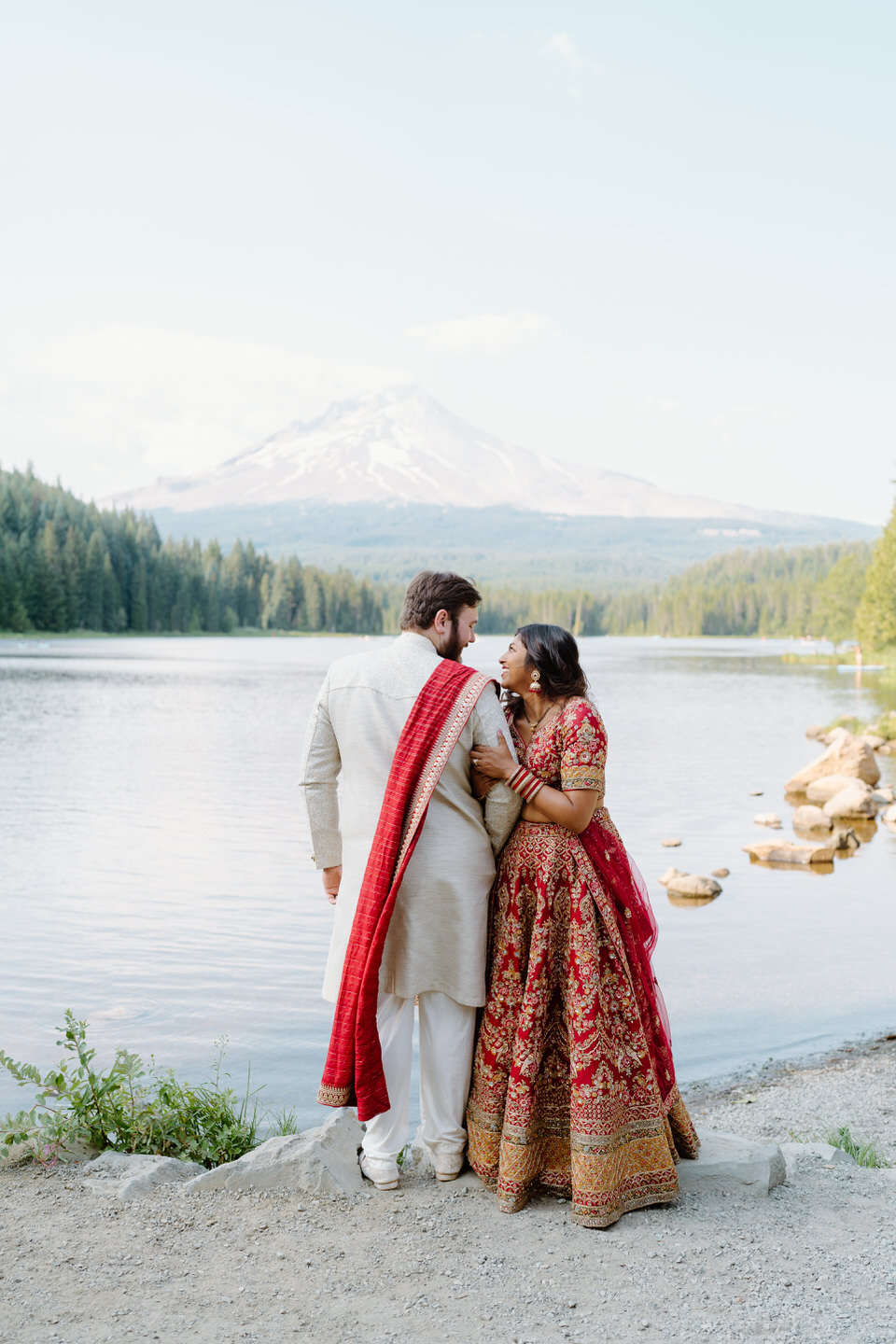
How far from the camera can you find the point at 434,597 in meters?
4.33

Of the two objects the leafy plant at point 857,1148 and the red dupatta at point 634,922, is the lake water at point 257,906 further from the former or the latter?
the red dupatta at point 634,922

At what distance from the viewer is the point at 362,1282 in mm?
3795

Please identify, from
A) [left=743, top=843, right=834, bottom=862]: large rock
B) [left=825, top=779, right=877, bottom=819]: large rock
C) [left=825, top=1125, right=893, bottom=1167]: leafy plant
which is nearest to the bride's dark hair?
[left=825, top=1125, right=893, bottom=1167]: leafy plant

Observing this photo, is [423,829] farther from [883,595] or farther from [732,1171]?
[883,595]

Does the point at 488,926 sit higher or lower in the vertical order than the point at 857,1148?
higher

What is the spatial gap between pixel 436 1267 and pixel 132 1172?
1476 mm

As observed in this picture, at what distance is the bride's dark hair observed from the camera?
4.42 metres

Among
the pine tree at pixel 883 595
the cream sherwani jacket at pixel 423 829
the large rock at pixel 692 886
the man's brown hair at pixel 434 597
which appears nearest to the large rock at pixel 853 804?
the large rock at pixel 692 886

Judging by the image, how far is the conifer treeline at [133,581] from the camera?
96.6 m

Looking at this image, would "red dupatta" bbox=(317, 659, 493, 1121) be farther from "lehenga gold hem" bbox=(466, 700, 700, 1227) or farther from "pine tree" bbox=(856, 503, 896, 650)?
"pine tree" bbox=(856, 503, 896, 650)

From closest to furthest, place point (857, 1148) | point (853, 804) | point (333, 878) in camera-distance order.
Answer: point (333, 878) < point (857, 1148) < point (853, 804)

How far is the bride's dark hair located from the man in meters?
0.21

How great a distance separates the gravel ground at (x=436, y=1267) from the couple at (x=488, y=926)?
22 centimetres

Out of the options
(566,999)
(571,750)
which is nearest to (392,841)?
(571,750)
